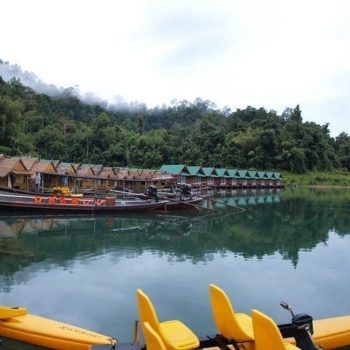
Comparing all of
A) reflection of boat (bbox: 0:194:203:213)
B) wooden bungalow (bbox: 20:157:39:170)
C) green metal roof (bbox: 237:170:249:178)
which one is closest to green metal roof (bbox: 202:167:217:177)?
green metal roof (bbox: 237:170:249:178)

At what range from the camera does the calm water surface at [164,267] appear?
8.59 metres

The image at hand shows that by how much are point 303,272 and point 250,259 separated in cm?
208

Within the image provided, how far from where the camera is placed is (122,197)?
→ 32281 mm

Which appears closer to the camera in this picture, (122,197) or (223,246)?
(223,246)

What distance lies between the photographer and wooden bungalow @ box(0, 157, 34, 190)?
2807cm

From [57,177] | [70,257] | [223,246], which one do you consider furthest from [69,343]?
[57,177]

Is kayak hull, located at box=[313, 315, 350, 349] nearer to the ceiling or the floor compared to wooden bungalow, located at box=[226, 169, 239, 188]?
nearer to the floor

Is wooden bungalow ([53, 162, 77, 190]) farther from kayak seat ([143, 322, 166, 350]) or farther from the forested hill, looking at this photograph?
kayak seat ([143, 322, 166, 350])

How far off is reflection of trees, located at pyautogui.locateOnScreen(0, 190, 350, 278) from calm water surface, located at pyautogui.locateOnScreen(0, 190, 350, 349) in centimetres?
4

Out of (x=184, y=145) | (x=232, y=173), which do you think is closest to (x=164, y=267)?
(x=232, y=173)

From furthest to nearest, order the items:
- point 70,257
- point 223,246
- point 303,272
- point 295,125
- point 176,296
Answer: point 295,125 → point 223,246 → point 70,257 → point 303,272 → point 176,296

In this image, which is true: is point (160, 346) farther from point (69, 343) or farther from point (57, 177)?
point (57, 177)

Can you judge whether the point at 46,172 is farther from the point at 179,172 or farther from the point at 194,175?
the point at 194,175

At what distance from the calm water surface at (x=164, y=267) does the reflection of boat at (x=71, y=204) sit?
127 cm
